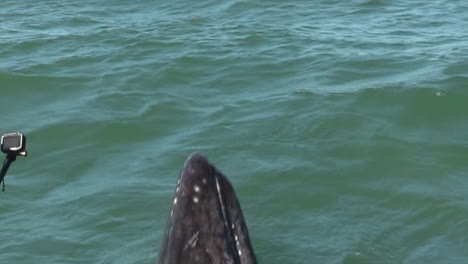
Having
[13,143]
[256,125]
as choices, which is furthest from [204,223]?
[256,125]

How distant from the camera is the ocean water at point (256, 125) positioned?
11812mm

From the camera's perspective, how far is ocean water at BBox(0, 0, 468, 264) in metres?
11.8

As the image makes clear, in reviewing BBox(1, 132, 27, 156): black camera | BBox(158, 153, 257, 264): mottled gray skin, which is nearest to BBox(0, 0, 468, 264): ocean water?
BBox(1, 132, 27, 156): black camera

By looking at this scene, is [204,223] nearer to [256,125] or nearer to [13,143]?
[13,143]

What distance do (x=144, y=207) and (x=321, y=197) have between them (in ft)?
7.00

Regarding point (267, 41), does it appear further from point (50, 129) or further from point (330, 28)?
point (50, 129)

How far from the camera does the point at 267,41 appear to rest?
19.3 m

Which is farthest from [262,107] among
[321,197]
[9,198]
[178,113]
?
[9,198]

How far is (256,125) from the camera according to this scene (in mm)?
14969

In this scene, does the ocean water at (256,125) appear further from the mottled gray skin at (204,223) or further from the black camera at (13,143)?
the mottled gray skin at (204,223)

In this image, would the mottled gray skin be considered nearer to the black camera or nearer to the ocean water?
the black camera

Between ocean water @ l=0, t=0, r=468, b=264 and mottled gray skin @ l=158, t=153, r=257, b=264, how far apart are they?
12.4 ft

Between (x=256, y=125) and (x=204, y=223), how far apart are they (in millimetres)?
7955

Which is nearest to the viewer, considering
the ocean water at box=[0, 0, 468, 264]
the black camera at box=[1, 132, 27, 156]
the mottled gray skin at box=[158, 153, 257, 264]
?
the mottled gray skin at box=[158, 153, 257, 264]
